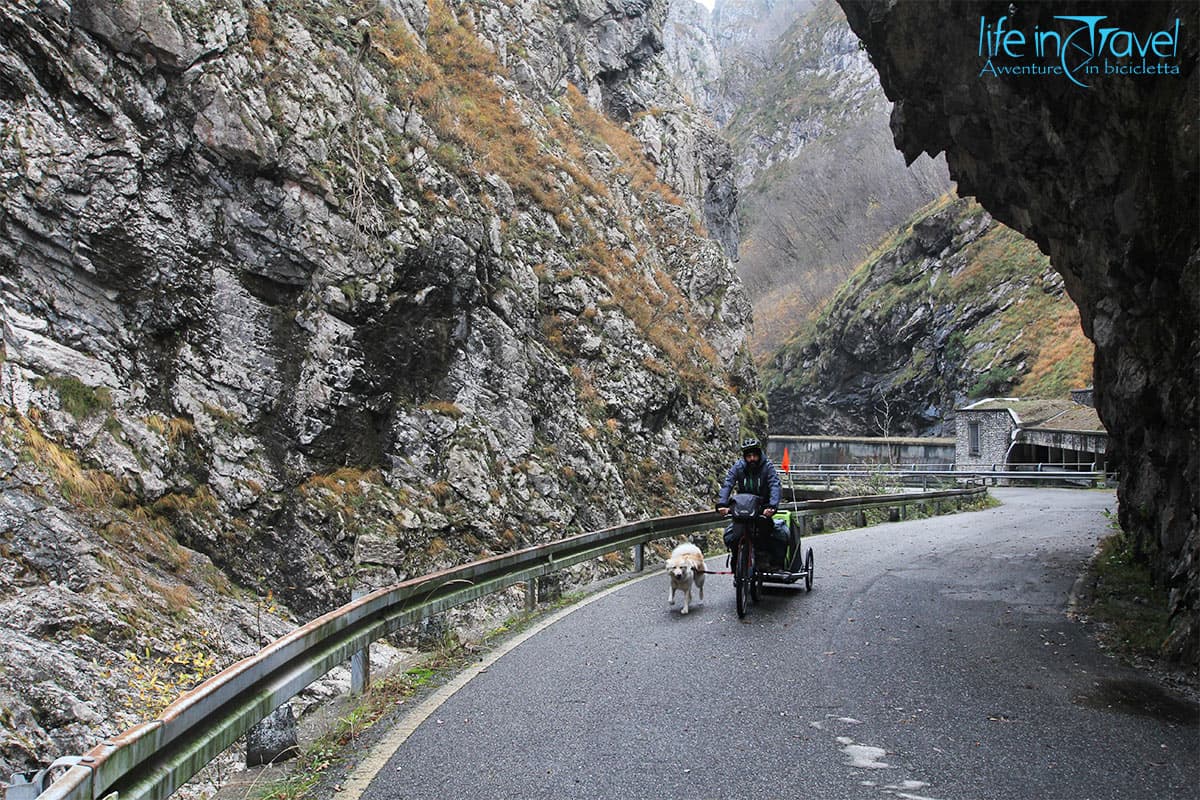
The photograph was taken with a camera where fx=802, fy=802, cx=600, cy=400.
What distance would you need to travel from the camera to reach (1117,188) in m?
Result: 9.34

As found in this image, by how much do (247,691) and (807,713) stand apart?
351 centimetres

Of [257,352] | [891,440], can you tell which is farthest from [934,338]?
[257,352]

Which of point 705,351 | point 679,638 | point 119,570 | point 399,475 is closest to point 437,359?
point 399,475

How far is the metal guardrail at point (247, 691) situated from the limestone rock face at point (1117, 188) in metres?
6.36

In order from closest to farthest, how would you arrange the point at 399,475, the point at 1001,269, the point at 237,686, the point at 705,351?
the point at 237,686 < the point at 399,475 < the point at 705,351 < the point at 1001,269

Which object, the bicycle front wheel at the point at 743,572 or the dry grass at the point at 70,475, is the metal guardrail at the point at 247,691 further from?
the dry grass at the point at 70,475

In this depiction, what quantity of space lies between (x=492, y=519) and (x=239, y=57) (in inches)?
377

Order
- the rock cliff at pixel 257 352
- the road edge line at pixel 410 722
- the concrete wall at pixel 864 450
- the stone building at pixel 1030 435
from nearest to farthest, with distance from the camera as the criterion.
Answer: the road edge line at pixel 410 722, the rock cliff at pixel 257 352, the stone building at pixel 1030 435, the concrete wall at pixel 864 450

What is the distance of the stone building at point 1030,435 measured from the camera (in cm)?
4447

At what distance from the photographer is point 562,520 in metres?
15.7

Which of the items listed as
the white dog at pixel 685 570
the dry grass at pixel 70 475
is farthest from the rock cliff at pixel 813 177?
the dry grass at pixel 70 475

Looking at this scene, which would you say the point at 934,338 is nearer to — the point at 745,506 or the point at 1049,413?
the point at 1049,413

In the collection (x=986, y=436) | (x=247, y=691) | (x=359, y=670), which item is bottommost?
(x=359, y=670)

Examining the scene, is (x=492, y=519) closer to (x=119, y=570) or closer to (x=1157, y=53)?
(x=119, y=570)
